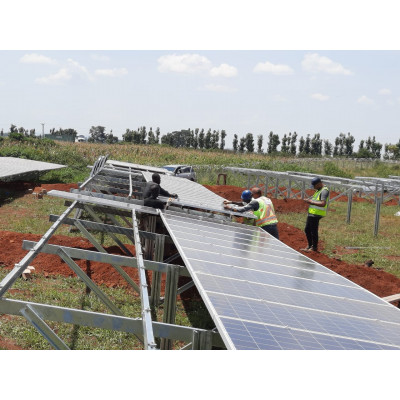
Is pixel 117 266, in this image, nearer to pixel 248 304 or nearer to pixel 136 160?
pixel 248 304

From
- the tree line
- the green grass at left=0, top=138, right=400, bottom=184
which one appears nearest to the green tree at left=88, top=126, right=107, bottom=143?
the tree line

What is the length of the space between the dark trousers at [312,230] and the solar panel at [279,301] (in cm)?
638

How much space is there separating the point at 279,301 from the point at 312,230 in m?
10.6

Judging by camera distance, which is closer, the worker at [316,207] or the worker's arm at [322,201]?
the worker's arm at [322,201]

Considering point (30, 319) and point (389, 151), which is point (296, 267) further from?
point (389, 151)

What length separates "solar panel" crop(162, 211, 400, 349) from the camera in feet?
13.7

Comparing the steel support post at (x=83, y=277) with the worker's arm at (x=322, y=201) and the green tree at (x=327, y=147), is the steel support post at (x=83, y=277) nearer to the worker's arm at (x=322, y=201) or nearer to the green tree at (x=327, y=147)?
the worker's arm at (x=322, y=201)

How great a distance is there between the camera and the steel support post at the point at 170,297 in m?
7.20

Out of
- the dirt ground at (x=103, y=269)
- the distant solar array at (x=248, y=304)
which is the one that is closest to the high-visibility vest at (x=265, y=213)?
the dirt ground at (x=103, y=269)

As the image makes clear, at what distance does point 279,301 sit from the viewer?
212 inches


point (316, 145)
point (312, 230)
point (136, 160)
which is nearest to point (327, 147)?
point (316, 145)

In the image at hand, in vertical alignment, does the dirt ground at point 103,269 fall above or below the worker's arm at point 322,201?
below

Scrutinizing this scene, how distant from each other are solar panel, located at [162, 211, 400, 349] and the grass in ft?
25.0

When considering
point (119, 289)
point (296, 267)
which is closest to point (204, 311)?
point (119, 289)
